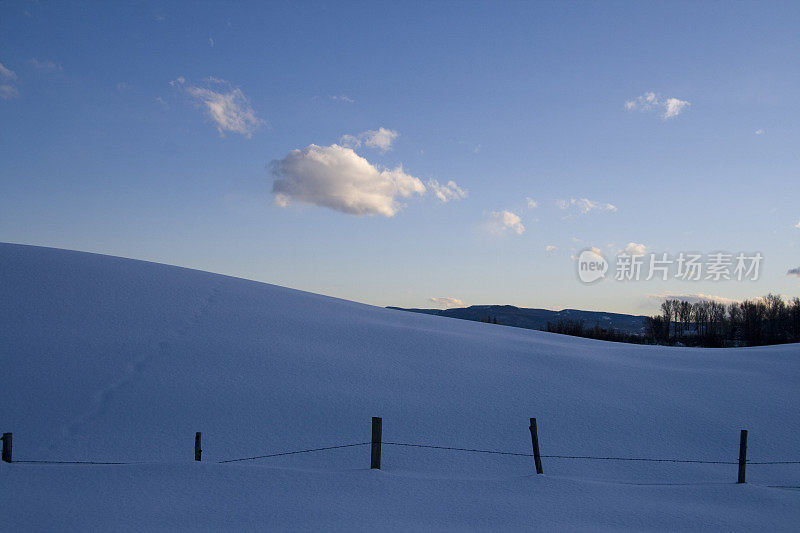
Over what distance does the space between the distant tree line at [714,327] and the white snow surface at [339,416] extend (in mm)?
53281

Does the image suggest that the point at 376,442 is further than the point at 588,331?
No

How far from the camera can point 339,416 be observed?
32.3ft

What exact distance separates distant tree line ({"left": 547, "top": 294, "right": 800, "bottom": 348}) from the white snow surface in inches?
2098

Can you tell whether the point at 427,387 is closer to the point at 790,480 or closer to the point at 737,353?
the point at 790,480

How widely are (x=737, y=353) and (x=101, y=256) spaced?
26.4 m

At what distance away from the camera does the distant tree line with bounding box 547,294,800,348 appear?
64.2 metres

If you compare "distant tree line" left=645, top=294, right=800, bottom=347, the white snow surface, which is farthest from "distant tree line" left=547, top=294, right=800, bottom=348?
the white snow surface

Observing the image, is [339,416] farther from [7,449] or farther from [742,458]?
[742,458]

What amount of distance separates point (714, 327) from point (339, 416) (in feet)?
295

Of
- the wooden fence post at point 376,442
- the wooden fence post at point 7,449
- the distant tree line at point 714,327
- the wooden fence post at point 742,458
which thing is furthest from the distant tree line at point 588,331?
the wooden fence post at point 7,449

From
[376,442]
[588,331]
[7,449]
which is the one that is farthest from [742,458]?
[588,331]

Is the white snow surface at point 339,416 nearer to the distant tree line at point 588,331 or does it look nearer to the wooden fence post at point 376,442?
the wooden fence post at point 376,442

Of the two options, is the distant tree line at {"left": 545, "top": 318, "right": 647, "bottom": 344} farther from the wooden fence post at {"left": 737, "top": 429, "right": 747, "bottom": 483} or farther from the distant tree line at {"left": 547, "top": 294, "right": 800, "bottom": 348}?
the wooden fence post at {"left": 737, "top": 429, "right": 747, "bottom": 483}

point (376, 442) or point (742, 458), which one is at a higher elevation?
point (376, 442)
